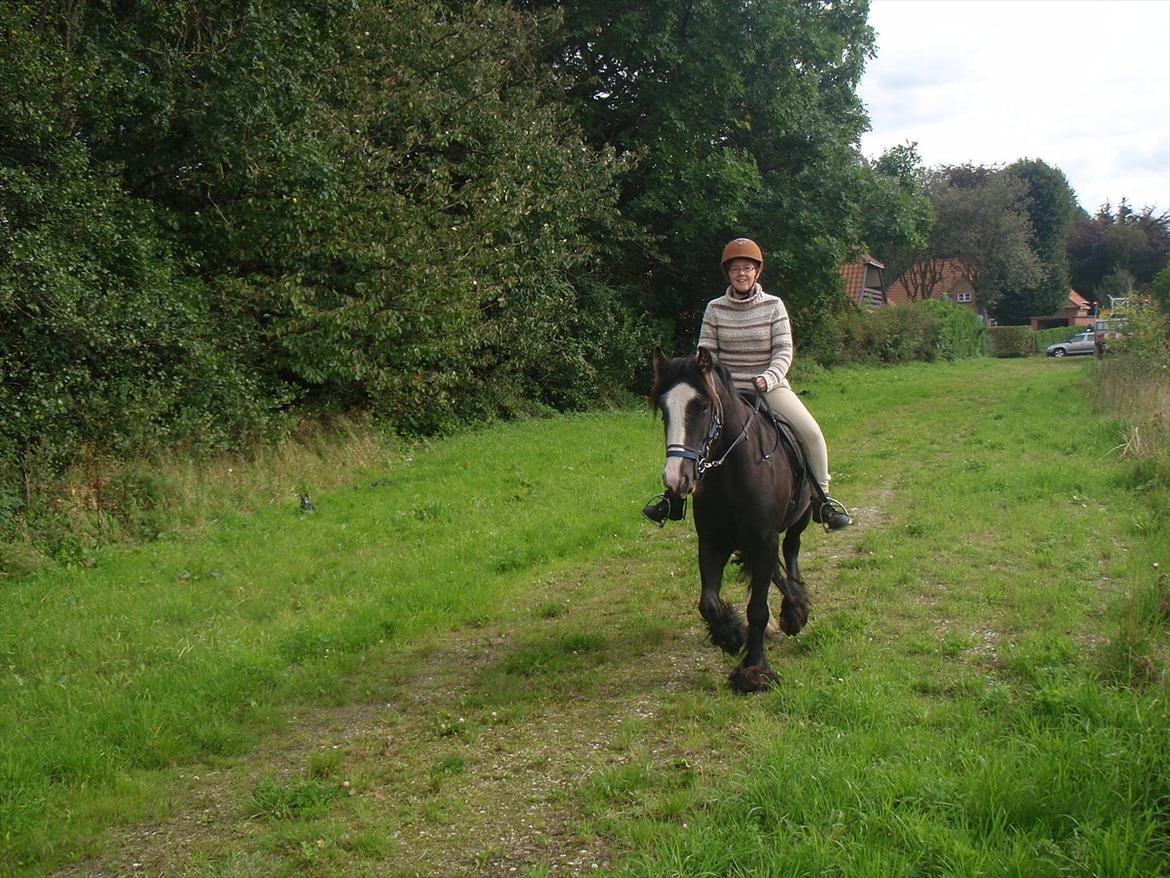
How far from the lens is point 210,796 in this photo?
4465mm

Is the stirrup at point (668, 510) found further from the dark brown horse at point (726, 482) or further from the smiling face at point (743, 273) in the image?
the smiling face at point (743, 273)

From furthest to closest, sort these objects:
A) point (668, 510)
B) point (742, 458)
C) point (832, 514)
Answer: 1. point (832, 514)
2. point (668, 510)
3. point (742, 458)

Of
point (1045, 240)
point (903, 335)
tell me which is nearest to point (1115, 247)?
point (1045, 240)

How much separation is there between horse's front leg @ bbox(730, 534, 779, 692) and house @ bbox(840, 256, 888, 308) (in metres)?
42.2

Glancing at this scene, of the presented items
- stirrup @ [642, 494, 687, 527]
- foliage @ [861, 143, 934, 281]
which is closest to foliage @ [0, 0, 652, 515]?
stirrup @ [642, 494, 687, 527]

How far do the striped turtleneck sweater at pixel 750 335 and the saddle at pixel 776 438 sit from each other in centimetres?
15

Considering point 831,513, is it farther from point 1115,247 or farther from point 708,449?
point 1115,247

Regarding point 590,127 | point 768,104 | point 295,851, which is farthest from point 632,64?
point 295,851

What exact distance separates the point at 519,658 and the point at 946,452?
34.7ft

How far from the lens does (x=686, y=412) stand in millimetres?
5070

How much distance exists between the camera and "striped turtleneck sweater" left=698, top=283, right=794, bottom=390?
611 centimetres

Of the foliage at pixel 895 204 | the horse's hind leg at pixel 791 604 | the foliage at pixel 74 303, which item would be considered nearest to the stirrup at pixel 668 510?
the horse's hind leg at pixel 791 604

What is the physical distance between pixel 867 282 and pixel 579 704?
55.0 meters

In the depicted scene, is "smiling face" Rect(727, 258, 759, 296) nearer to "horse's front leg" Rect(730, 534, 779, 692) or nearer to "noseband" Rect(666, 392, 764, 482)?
"noseband" Rect(666, 392, 764, 482)
